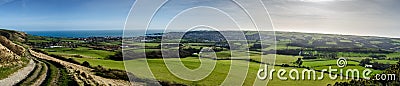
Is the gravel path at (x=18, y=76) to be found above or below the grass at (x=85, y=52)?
above

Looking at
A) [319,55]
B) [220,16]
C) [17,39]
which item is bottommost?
[319,55]

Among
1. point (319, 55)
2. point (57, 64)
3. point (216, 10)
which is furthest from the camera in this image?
point (319, 55)

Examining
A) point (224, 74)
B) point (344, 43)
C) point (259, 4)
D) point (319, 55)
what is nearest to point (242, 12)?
point (259, 4)

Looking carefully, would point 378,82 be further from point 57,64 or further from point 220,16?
point 57,64

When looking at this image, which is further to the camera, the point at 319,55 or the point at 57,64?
the point at 319,55

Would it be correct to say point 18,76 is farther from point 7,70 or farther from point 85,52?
point 85,52

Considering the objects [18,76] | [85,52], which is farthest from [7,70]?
[85,52]

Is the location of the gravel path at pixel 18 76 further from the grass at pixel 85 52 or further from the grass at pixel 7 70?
the grass at pixel 85 52

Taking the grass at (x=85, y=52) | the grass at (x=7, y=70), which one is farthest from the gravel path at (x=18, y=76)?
the grass at (x=85, y=52)

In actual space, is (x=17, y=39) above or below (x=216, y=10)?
below
